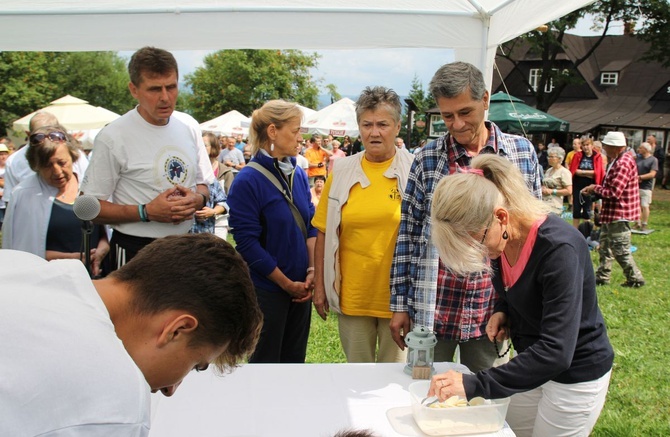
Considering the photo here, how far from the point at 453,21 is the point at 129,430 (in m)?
2.71

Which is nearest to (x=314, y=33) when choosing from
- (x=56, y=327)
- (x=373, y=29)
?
(x=373, y=29)

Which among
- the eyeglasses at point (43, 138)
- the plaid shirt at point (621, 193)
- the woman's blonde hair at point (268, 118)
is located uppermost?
the woman's blonde hair at point (268, 118)

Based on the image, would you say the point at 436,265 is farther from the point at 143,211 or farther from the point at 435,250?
the point at 143,211

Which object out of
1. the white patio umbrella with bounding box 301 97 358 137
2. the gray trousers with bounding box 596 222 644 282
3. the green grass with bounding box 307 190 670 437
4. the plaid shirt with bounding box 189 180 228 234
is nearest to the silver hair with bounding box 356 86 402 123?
the plaid shirt with bounding box 189 180 228 234

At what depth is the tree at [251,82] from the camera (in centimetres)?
4359

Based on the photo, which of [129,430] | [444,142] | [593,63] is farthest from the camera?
[593,63]

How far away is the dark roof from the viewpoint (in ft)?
88.6

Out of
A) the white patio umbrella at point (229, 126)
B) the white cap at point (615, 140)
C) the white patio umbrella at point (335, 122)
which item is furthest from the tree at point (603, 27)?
the white cap at point (615, 140)

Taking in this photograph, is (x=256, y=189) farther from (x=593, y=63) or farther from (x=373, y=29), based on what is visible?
(x=593, y=63)

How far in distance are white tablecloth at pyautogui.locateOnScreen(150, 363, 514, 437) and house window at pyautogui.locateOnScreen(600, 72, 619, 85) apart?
34617mm

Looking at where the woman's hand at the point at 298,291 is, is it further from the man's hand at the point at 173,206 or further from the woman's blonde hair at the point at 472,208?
the woman's blonde hair at the point at 472,208

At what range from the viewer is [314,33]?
10.3 ft

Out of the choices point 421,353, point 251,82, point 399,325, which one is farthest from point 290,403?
point 251,82

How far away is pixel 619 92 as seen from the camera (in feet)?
102
